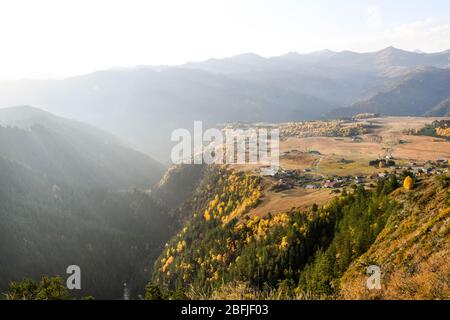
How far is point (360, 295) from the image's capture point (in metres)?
29.9

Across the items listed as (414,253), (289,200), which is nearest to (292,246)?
(289,200)

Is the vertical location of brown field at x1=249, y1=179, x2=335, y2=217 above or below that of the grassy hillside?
below

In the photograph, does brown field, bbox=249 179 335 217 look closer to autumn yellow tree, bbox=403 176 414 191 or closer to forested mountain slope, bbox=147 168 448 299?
forested mountain slope, bbox=147 168 448 299

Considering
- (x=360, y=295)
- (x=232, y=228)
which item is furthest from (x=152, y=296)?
(x=232, y=228)

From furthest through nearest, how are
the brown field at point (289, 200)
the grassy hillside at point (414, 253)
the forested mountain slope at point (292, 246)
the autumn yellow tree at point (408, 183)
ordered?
the brown field at point (289, 200) → the autumn yellow tree at point (408, 183) → the forested mountain slope at point (292, 246) → the grassy hillside at point (414, 253)

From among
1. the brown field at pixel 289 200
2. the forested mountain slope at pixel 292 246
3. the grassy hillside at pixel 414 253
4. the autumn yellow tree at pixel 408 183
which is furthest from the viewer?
the brown field at pixel 289 200

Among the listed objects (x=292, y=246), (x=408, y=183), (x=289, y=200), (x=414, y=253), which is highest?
(x=408, y=183)

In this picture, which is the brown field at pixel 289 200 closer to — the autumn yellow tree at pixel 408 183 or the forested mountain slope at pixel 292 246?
the forested mountain slope at pixel 292 246

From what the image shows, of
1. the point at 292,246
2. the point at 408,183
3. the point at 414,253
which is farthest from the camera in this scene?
the point at 292,246

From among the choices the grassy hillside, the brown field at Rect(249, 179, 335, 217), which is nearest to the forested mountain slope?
the grassy hillside

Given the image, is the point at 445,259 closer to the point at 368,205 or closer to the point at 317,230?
the point at 368,205

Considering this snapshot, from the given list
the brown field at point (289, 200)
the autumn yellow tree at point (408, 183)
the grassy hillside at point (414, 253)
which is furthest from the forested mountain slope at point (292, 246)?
the brown field at point (289, 200)

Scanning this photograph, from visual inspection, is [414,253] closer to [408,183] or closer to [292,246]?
[408,183]

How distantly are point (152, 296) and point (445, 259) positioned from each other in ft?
159
